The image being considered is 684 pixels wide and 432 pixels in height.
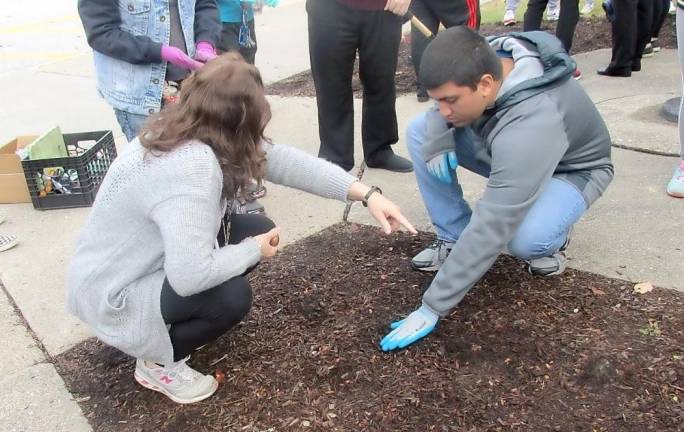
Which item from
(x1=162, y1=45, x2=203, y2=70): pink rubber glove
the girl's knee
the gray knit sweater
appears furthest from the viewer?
(x1=162, y1=45, x2=203, y2=70): pink rubber glove

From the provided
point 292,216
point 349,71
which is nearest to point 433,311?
point 292,216

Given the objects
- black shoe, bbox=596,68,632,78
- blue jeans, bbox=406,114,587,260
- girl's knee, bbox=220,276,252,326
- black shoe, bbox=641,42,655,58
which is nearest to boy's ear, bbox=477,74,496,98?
blue jeans, bbox=406,114,587,260

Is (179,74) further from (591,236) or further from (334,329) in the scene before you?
(591,236)

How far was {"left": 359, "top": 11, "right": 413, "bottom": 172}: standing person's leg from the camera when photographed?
3.74 metres

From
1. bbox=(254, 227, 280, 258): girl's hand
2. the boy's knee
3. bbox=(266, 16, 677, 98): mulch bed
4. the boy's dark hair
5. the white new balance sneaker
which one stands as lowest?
bbox=(266, 16, 677, 98): mulch bed

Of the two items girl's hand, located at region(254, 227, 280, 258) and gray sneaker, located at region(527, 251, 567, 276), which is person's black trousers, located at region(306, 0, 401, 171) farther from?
girl's hand, located at region(254, 227, 280, 258)

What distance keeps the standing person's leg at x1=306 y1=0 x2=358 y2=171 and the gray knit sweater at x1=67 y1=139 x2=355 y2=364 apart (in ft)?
5.89

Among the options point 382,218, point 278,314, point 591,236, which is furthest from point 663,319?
point 278,314

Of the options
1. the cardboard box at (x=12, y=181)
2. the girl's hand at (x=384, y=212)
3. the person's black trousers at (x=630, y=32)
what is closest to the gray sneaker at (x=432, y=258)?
the girl's hand at (x=384, y=212)

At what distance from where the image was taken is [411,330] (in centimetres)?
245

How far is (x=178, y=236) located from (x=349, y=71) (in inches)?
86.9

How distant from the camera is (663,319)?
8.28 feet

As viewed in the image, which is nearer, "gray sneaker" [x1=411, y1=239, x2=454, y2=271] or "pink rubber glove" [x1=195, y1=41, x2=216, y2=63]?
"gray sneaker" [x1=411, y1=239, x2=454, y2=271]

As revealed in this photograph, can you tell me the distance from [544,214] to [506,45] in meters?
0.67
